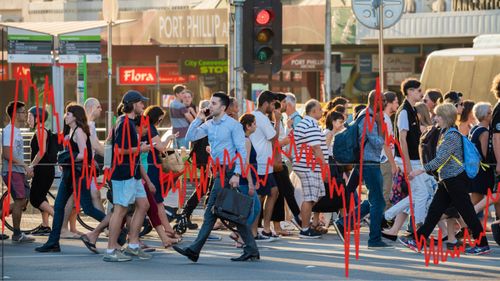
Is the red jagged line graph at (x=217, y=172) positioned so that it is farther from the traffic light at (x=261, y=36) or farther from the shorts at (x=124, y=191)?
the traffic light at (x=261, y=36)

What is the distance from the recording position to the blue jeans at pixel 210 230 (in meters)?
12.8

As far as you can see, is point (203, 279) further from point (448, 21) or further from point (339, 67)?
point (339, 67)

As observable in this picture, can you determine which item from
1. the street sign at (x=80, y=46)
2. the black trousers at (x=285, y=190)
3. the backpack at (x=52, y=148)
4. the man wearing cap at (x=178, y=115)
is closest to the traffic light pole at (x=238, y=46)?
the man wearing cap at (x=178, y=115)

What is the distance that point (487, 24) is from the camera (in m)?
34.9

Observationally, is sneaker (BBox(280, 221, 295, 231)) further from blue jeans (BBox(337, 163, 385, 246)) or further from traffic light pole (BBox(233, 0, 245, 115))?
traffic light pole (BBox(233, 0, 245, 115))

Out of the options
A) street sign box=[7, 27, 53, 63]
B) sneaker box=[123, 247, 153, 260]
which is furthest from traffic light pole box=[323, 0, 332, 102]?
sneaker box=[123, 247, 153, 260]

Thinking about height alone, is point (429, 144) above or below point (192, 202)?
above

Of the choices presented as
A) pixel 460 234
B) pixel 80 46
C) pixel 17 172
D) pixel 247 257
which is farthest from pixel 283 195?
pixel 80 46

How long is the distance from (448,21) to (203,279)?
24.8 meters

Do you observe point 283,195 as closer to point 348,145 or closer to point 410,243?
point 348,145

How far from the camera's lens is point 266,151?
15.1m

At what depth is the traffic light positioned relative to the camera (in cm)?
1833

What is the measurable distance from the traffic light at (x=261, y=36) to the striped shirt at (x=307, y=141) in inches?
117

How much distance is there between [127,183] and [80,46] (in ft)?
57.6
